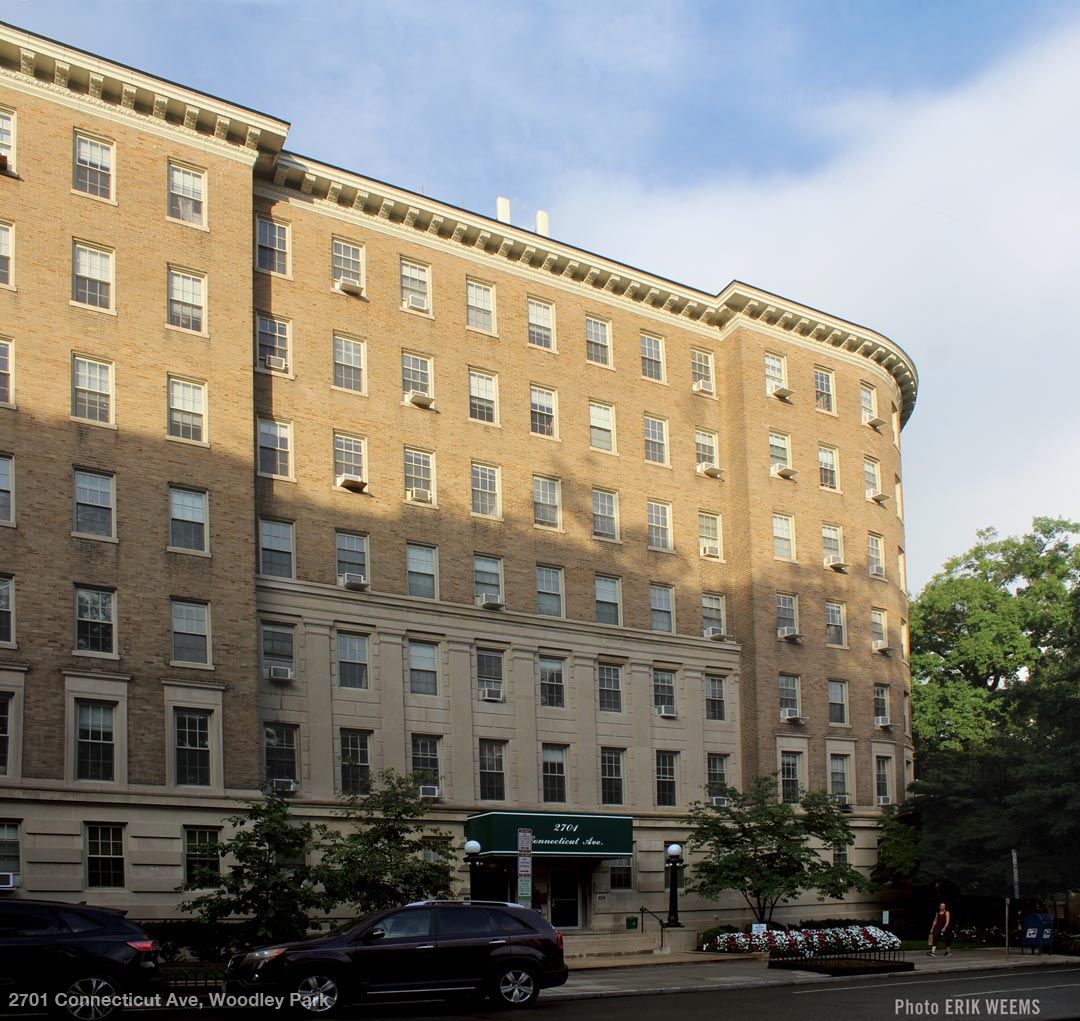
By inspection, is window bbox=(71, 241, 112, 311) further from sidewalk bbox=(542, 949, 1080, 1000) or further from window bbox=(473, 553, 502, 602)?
sidewalk bbox=(542, 949, 1080, 1000)

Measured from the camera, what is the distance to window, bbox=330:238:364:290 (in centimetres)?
4341

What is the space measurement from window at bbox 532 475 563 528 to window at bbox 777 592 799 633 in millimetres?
9748

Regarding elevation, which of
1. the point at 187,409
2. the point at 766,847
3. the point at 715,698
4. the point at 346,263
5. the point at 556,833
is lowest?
the point at 766,847

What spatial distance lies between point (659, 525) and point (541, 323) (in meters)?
8.18

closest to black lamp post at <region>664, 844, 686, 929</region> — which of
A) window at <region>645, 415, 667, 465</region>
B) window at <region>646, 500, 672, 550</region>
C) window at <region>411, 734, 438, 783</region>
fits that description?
window at <region>411, 734, 438, 783</region>

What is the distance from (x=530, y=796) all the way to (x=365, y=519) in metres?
10.0

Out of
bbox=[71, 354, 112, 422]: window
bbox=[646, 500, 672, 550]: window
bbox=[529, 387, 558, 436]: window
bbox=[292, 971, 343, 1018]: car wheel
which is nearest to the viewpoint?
bbox=[292, 971, 343, 1018]: car wheel

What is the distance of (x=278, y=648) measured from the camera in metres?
39.3

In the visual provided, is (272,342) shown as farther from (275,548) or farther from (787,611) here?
(787,611)

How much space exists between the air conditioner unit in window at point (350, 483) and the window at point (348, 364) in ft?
9.32

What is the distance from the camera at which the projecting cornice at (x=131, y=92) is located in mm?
36594

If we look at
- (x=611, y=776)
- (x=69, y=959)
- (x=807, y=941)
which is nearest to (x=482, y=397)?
(x=611, y=776)

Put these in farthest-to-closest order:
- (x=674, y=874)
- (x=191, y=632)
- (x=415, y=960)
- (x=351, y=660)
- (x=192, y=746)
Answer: (x=351, y=660)
(x=674, y=874)
(x=191, y=632)
(x=192, y=746)
(x=415, y=960)

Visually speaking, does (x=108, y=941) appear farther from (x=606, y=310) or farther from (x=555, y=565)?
(x=606, y=310)
